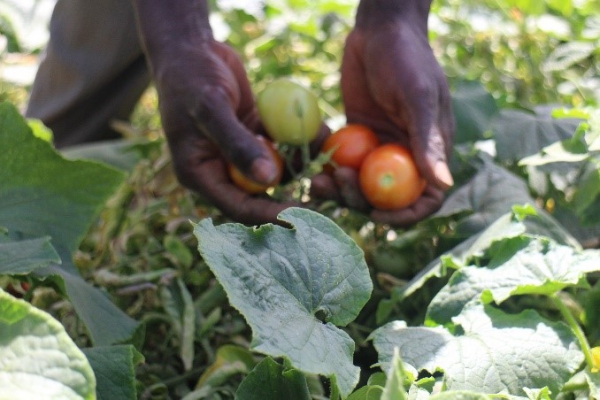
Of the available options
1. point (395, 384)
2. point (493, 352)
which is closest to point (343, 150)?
point (493, 352)

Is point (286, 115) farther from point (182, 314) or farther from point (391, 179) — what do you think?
point (182, 314)

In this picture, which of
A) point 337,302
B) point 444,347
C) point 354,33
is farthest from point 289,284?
point 354,33

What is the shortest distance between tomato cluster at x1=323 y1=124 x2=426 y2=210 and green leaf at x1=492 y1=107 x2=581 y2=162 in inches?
11.5

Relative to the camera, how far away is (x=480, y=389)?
105 cm

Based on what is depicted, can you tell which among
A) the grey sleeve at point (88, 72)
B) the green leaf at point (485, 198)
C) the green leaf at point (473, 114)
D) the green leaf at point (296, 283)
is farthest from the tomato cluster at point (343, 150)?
the grey sleeve at point (88, 72)

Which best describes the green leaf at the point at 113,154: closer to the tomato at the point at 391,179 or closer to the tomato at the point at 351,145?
the tomato at the point at 351,145

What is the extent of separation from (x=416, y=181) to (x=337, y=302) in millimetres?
629

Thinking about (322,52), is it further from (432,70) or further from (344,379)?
(344,379)

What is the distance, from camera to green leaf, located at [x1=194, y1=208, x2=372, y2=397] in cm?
89

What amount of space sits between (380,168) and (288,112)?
246 mm

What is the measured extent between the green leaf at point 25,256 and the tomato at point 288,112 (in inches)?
27.7

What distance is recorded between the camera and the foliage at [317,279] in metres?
0.95

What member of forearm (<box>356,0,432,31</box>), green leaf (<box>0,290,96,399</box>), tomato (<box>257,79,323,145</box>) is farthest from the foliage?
forearm (<box>356,0,432,31</box>)

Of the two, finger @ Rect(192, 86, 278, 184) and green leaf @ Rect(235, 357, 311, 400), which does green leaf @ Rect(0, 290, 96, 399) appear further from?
finger @ Rect(192, 86, 278, 184)
